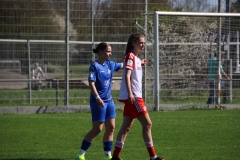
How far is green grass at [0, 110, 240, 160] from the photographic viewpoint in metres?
8.57

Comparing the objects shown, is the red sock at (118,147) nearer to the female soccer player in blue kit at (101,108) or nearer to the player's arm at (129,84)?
the female soccer player in blue kit at (101,108)

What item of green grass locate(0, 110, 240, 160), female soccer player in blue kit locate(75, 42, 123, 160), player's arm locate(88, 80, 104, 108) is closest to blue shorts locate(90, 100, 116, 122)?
female soccer player in blue kit locate(75, 42, 123, 160)

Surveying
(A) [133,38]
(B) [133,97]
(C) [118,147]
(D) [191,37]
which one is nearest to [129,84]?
(B) [133,97]

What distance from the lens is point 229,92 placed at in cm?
1811

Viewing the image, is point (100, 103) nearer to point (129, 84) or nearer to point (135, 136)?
point (129, 84)

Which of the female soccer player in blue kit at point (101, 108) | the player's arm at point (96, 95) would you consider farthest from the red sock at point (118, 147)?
the player's arm at point (96, 95)

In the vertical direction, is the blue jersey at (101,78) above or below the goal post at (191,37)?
below

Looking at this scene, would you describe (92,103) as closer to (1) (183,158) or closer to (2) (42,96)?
(1) (183,158)

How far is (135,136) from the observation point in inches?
426

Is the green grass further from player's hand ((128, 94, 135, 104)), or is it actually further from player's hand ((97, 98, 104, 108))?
player's hand ((128, 94, 135, 104))

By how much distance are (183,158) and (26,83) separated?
11052 mm

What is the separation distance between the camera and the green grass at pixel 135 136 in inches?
337

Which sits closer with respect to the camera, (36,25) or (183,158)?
(183,158)

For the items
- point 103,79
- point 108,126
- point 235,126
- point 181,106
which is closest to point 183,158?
point 108,126
